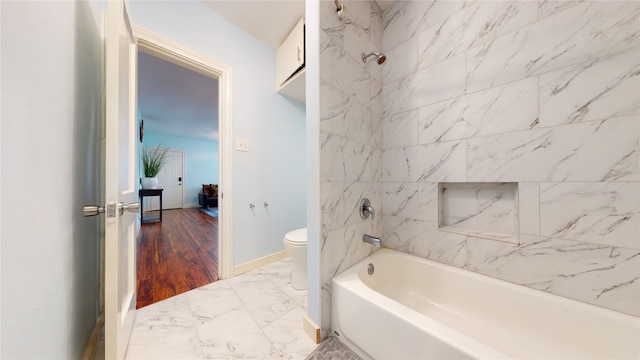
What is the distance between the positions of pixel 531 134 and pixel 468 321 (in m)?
1.05

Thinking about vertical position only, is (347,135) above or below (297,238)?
above

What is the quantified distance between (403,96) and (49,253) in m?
1.88

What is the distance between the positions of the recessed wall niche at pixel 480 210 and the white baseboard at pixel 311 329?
0.97 meters

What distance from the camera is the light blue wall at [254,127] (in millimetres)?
1562

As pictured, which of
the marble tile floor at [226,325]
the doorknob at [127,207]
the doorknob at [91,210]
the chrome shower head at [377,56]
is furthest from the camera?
A: the chrome shower head at [377,56]

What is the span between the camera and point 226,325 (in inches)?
46.8

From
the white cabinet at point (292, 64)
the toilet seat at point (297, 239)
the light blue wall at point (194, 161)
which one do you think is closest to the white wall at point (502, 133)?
the toilet seat at point (297, 239)

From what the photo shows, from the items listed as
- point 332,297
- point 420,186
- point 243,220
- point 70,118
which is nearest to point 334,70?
point 420,186

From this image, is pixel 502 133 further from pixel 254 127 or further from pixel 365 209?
pixel 254 127

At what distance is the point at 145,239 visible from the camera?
116 inches

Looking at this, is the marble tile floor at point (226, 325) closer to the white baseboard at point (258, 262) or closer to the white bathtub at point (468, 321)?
the white baseboard at point (258, 262)

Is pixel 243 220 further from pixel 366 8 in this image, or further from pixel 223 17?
pixel 366 8

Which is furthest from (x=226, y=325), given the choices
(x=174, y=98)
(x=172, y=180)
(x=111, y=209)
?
(x=172, y=180)

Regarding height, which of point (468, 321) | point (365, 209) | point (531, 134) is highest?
point (531, 134)
